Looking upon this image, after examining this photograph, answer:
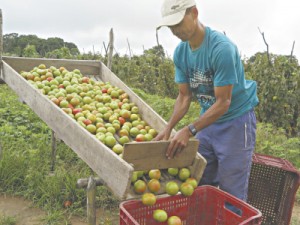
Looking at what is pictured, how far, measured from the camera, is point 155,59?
1185 centimetres

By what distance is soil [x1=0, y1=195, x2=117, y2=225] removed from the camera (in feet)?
12.4

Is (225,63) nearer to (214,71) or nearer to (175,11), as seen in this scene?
(214,71)

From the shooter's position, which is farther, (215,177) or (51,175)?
(51,175)

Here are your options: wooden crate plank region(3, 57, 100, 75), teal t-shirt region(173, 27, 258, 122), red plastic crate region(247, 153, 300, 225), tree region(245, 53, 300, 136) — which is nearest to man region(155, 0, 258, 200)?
teal t-shirt region(173, 27, 258, 122)

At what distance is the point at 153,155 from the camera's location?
2.47 metres

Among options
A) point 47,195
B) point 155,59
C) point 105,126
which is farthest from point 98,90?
point 155,59

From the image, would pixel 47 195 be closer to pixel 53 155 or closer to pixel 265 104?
pixel 53 155

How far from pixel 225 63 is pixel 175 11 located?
0.47 meters

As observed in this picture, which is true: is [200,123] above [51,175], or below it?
above

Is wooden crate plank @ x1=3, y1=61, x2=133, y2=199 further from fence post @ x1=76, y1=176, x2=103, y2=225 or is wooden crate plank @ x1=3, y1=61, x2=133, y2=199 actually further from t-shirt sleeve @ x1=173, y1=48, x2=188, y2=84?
t-shirt sleeve @ x1=173, y1=48, x2=188, y2=84

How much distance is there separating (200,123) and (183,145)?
0.21 metres

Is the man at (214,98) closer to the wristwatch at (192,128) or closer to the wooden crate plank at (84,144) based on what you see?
the wristwatch at (192,128)

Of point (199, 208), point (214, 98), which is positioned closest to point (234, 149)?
point (214, 98)

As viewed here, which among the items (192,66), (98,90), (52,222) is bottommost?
(52,222)
